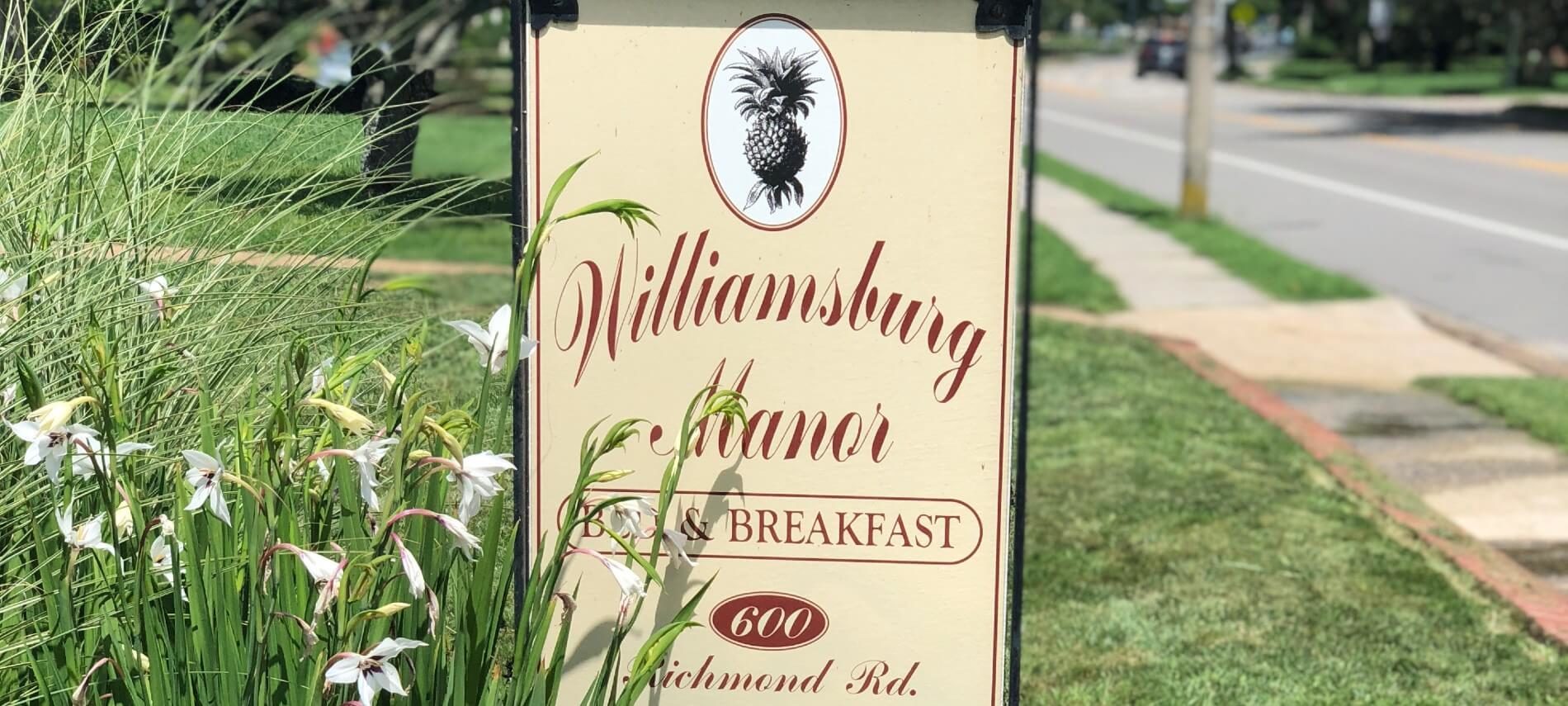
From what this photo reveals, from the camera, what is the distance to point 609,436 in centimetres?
266

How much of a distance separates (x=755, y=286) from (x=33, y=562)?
1224 millimetres

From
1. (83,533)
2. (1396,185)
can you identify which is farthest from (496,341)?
(1396,185)

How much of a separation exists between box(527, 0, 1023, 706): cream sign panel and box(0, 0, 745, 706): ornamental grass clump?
0.09m

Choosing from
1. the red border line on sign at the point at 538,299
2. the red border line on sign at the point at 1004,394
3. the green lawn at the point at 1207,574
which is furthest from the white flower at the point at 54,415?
the red border line on sign at the point at 1004,394

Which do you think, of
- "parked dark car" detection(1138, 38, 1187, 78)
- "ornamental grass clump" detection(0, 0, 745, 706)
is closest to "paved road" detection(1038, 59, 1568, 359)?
"ornamental grass clump" detection(0, 0, 745, 706)

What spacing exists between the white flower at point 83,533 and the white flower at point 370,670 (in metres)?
0.40

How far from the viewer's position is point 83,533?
244cm

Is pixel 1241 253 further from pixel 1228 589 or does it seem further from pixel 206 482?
pixel 206 482

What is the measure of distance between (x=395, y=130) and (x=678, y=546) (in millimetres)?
947

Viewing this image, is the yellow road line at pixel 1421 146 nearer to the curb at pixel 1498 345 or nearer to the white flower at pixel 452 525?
the curb at pixel 1498 345

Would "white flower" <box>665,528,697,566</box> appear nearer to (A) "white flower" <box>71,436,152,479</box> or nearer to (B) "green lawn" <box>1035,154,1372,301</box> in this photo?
(A) "white flower" <box>71,436,152,479</box>

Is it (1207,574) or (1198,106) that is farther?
(1198,106)

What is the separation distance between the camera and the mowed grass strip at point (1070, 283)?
1161 cm

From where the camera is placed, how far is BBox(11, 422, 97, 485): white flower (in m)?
2.24
